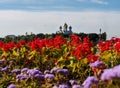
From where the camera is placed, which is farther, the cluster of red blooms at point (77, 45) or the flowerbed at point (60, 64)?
the cluster of red blooms at point (77, 45)

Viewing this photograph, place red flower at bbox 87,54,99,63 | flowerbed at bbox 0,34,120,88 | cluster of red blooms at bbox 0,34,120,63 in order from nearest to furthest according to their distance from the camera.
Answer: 1. flowerbed at bbox 0,34,120,88
2. red flower at bbox 87,54,99,63
3. cluster of red blooms at bbox 0,34,120,63

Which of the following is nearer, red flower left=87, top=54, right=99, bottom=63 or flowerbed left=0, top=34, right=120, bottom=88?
flowerbed left=0, top=34, right=120, bottom=88

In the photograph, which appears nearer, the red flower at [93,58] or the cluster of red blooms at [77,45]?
the red flower at [93,58]

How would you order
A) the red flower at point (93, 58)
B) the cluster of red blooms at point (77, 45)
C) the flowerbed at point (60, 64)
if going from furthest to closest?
the cluster of red blooms at point (77, 45) → the red flower at point (93, 58) → the flowerbed at point (60, 64)

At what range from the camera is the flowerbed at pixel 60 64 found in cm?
761

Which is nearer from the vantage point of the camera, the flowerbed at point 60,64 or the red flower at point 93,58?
the flowerbed at point 60,64

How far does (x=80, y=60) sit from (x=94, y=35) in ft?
78.2

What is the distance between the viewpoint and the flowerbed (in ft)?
25.0

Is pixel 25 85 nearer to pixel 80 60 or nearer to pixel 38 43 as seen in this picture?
pixel 80 60

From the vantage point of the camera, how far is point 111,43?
13945mm

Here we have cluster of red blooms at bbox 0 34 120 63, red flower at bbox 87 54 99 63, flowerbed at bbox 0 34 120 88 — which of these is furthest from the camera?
cluster of red blooms at bbox 0 34 120 63

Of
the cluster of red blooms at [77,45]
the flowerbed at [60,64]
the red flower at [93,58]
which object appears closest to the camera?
the flowerbed at [60,64]

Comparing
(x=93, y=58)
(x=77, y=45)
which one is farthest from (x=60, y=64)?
(x=77, y=45)

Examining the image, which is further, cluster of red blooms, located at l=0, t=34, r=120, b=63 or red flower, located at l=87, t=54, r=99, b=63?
cluster of red blooms, located at l=0, t=34, r=120, b=63
